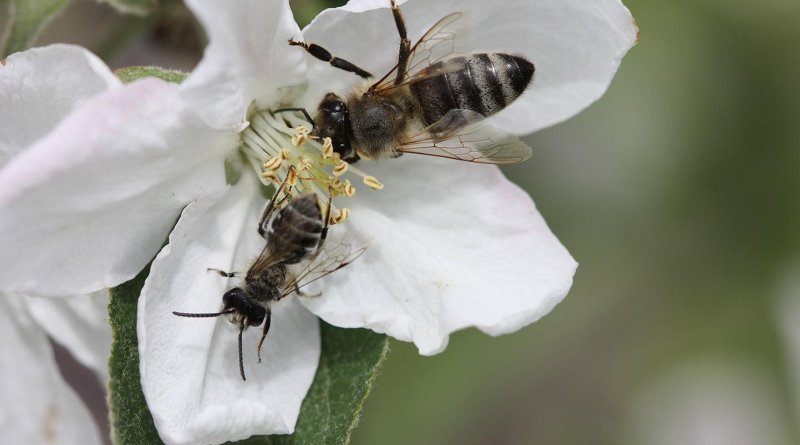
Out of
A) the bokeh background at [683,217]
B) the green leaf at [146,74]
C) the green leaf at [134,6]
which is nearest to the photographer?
the green leaf at [146,74]

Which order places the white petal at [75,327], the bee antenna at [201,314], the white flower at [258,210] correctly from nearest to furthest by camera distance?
1. the white flower at [258,210]
2. the bee antenna at [201,314]
3. the white petal at [75,327]

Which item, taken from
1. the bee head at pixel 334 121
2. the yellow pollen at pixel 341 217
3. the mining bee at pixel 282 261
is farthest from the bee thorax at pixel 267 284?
the bee head at pixel 334 121

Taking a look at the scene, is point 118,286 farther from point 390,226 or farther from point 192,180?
point 390,226

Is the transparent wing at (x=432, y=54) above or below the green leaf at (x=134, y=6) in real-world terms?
above

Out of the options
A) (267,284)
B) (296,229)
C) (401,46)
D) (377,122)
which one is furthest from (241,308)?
A: (401,46)

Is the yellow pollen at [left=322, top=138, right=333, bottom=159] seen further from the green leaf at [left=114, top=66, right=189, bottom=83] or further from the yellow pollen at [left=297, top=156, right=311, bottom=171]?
the green leaf at [left=114, top=66, right=189, bottom=83]

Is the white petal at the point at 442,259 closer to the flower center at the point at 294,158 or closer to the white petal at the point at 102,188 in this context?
the flower center at the point at 294,158

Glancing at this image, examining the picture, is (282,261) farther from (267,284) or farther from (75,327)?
(75,327)

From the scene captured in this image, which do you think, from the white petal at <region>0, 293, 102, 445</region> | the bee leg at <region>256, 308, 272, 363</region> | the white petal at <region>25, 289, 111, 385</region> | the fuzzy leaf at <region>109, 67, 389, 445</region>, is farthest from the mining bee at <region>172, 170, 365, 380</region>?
the white petal at <region>0, 293, 102, 445</region>
